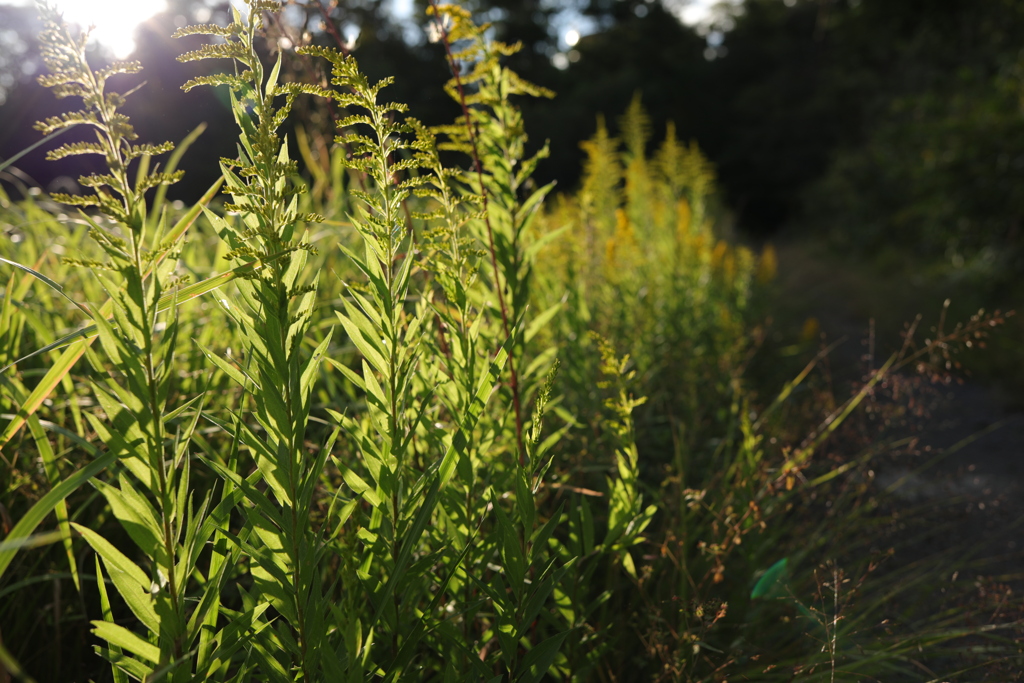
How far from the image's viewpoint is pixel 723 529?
143 cm

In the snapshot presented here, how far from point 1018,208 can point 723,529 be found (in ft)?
13.3

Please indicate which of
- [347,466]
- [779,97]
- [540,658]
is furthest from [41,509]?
[779,97]

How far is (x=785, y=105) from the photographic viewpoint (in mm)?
18938

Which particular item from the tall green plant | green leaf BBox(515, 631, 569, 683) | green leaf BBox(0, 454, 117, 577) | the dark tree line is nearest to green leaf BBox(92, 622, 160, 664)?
the tall green plant

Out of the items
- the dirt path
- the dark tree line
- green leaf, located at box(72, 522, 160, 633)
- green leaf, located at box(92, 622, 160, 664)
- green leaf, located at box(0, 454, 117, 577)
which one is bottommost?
the dirt path

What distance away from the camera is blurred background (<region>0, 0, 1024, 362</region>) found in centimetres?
401

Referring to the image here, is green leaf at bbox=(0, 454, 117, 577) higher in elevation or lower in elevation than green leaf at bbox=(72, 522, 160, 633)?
higher

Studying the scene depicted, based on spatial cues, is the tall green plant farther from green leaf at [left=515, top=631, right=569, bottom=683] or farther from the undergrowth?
green leaf at [left=515, top=631, right=569, bottom=683]

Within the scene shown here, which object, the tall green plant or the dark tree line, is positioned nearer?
the tall green plant

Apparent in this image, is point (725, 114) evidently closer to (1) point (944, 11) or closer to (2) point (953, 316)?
(1) point (944, 11)

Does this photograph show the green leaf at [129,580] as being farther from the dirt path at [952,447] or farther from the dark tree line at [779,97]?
the dirt path at [952,447]

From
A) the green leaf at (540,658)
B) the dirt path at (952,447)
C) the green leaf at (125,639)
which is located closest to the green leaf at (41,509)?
the green leaf at (125,639)

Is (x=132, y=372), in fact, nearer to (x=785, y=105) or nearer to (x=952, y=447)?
(x=952, y=447)

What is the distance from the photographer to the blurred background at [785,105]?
4.01m
